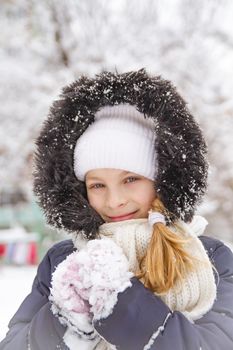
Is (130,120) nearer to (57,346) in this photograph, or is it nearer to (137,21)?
(57,346)

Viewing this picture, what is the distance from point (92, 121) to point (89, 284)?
0.42 metres

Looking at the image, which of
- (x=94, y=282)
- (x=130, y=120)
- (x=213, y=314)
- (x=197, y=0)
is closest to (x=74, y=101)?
(x=130, y=120)

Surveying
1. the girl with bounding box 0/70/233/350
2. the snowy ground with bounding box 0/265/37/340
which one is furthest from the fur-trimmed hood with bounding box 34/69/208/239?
the snowy ground with bounding box 0/265/37/340

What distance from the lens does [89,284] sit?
89 cm

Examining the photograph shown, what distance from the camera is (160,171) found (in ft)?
3.48

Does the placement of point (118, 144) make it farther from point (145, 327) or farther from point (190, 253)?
point (145, 327)

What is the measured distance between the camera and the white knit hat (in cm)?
108

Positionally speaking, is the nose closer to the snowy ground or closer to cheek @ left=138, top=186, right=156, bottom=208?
cheek @ left=138, top=186, right=156, bottom=208

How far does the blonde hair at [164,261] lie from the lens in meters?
0.93

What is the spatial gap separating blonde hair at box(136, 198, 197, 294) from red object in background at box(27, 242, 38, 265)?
5841mm

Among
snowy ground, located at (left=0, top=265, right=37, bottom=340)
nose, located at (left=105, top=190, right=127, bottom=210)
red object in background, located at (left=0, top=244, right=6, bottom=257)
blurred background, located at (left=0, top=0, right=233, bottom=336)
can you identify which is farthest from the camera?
blurred background, located at (left=0, top=0, right=233, bottom=336)

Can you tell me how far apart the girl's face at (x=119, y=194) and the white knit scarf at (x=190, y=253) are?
3 centimetres

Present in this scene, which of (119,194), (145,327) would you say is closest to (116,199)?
(119,194)

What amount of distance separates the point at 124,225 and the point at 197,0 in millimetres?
7453
